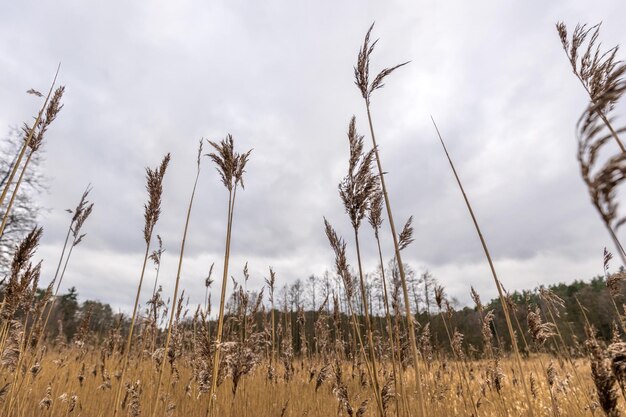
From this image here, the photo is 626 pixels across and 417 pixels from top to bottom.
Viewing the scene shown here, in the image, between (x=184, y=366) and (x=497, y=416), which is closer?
(x=497, y=416)

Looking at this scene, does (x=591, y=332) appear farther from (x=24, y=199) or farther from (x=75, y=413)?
(x=24, y=199)

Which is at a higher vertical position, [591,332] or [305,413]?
[591,332]

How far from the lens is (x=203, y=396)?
4762 millimetres

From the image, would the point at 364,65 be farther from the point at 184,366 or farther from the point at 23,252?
the point at 184,366

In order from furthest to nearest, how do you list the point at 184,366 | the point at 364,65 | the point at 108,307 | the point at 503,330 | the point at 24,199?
the point at 108,307
the point at 503,330
the point at 24,199
the point at 184,366
the point at 364,65

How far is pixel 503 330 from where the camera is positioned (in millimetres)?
43969

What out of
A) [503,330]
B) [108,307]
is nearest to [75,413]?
[503,330]

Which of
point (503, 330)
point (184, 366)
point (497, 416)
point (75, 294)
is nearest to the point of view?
point (497, 416)

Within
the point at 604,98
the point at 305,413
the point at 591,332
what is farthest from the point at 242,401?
the point at 604,98

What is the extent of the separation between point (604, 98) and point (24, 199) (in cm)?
2643

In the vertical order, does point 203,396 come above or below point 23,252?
below

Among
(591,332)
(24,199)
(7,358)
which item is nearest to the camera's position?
(591,332)

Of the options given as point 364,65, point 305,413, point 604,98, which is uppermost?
point 364,65

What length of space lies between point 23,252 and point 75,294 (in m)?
61.8
